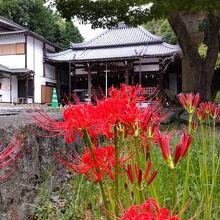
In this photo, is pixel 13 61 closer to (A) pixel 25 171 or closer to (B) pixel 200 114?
(A) pixel 25 171

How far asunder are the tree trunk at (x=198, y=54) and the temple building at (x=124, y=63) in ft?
28.9

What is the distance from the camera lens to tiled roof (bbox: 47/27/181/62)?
19672 millimetres

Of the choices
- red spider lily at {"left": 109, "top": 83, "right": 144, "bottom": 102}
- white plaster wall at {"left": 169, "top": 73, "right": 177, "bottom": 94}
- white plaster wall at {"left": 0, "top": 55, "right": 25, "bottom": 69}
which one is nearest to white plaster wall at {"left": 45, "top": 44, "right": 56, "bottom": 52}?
white plaster wall at {"left": 0, "top": 55, "right": 25, "bottom": 69}

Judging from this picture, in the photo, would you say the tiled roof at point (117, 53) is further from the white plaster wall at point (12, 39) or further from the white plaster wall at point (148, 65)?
the white plaster wall at point (12, 39)

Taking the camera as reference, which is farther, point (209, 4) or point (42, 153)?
point (209, 4)

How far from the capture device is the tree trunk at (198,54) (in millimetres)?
9086

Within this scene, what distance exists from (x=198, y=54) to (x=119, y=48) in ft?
43.6

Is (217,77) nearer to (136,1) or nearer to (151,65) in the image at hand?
(151,65)

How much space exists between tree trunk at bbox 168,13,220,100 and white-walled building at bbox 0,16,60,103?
14.1 m

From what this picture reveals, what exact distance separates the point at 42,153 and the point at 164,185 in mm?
1072

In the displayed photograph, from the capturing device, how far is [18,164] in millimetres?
2170

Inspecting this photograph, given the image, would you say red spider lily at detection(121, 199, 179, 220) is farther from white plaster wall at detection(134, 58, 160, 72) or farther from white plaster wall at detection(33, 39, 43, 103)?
white plaster wall at detection(33, 39, 43, 103)

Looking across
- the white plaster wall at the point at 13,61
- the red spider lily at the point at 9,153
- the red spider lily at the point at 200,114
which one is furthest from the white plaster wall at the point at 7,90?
the red spider lily at the point at 200,114

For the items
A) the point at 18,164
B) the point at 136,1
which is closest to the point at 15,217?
the point at 18,164
